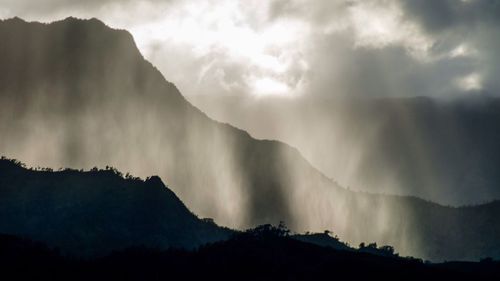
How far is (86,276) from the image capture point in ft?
536

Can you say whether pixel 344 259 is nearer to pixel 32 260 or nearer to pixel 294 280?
pixel 294 280

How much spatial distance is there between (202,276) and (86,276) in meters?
28.2

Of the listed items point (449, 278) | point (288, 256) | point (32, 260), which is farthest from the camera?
point (288, 256)

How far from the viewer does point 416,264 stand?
598 feet

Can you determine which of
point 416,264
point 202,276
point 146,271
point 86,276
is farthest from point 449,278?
point 86,276

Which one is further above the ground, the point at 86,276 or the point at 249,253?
the point at 249,253

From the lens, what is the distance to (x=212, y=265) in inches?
6978

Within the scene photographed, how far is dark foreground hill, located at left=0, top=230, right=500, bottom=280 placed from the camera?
163 meters

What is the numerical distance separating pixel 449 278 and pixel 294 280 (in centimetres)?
4031

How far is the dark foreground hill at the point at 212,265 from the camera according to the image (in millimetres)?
163125

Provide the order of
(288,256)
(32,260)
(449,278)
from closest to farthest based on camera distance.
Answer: (32,260), (449,278), (288,256)

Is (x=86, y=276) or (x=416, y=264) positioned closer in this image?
(x=86, y=276)

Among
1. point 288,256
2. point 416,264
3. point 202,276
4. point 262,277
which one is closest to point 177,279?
point 202,276

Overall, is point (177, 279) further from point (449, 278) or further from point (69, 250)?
point (449, 278)
